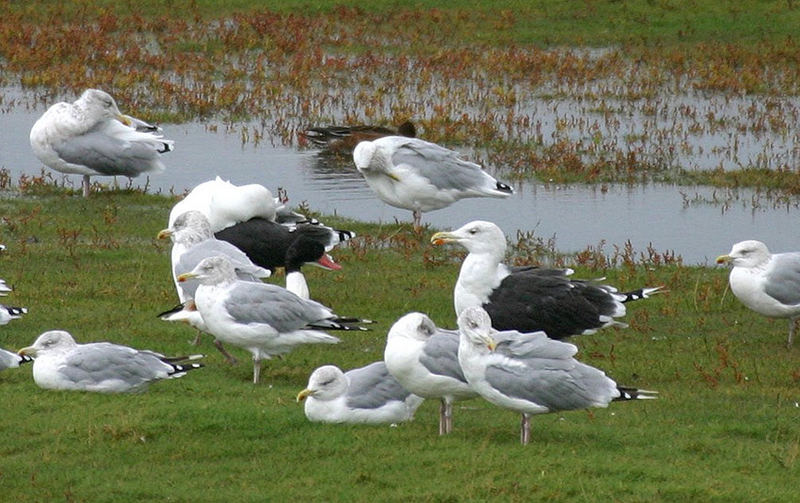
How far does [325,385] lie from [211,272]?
202 cm

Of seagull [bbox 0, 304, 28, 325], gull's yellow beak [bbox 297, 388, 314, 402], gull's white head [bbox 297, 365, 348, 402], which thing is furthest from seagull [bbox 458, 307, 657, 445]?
seagull [bbox 0, 304, 28, 325]

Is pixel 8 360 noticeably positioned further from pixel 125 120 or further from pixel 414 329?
pixel 125 120

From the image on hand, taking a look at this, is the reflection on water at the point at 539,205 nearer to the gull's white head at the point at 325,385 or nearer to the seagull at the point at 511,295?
the seagull at the point at 511,295

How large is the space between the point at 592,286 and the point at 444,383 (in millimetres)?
3248

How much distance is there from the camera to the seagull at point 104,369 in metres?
10.8

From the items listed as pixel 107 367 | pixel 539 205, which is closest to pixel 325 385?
pixel 107 367

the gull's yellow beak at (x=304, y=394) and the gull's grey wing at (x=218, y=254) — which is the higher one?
the gull's grey wing at (x=218, y=254)

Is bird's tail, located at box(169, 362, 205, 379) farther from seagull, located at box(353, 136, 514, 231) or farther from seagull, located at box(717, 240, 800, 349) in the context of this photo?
seagull, located at box(353, 136, 514, 231)

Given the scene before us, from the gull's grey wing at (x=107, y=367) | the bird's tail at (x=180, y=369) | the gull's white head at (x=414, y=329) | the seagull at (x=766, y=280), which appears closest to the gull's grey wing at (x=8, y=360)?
the gull's grey wing at (x=107, y=367)

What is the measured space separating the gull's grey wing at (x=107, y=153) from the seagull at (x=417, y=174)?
3269mm

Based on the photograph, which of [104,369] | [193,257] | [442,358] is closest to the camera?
[442,358]

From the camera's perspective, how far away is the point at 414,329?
9.97 m

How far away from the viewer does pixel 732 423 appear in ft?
34.4

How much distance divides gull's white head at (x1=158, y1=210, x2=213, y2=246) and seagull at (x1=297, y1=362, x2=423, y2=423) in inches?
145
